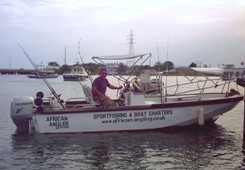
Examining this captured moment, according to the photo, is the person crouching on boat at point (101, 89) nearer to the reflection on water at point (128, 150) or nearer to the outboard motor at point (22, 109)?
the reflection on water at point (128, 150)

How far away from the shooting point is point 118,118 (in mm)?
16219

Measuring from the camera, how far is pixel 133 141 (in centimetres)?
1543

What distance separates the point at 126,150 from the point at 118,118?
2.27m

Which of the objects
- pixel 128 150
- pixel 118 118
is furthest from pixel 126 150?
pixel 118 118

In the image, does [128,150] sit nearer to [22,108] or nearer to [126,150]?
[126,150]

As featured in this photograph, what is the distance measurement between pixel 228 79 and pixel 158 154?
704 cm

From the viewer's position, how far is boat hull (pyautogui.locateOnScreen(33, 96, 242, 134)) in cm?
1600

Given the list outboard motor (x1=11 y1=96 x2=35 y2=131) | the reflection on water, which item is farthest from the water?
outboard motor (x1=11 y1=96 x2=35 y2=131)

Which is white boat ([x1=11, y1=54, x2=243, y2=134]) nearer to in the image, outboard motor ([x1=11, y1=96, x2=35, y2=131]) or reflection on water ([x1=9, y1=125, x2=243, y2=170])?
outboard motor ([x1=11, y1=96, x2=35, y2=131])

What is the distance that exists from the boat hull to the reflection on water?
33cm

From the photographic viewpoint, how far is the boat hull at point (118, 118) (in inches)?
630

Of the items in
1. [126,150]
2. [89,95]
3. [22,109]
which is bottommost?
[126,150]

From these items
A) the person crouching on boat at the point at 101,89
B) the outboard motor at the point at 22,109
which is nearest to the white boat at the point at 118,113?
the outboard motor at the point at 22,109

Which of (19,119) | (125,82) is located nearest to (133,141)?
(125,82)
